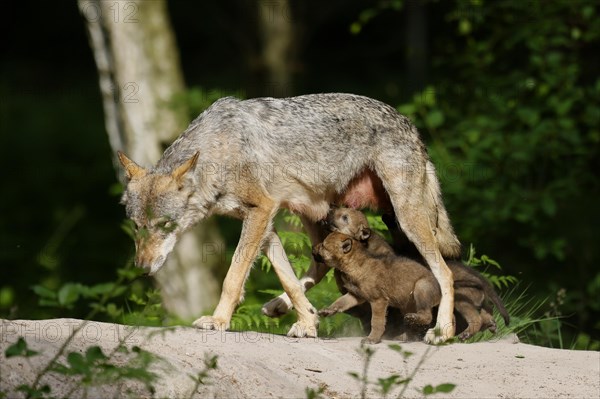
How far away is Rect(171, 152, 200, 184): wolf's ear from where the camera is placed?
6.81m

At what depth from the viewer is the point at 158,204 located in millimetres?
6816

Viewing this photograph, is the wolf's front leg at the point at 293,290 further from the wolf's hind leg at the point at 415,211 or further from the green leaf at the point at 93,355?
the green leaf at the point at 93,355

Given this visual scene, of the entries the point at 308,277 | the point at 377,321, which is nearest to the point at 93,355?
the point at 377,321

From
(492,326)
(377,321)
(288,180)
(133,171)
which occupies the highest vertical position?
(133,171)

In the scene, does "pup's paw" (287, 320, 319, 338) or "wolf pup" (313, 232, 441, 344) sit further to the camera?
"wolf pup" (313, 232, 441, 344)

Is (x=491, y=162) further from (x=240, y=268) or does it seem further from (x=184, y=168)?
(x=184, y=168)

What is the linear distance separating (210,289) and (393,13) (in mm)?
17916

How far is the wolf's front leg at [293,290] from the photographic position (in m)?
7.06

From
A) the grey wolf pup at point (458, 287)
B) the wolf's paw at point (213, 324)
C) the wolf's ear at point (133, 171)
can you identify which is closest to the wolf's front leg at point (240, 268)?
the wolf's paw at point (213, 324)

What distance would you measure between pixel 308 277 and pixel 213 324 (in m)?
1.43

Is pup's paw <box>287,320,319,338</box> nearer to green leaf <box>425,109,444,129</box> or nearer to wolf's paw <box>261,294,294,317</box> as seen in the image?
wolf's paw <box>261,294,294,317</box>

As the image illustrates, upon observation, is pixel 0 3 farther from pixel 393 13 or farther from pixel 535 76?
pixel 535 76

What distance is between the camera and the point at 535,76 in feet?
39.0

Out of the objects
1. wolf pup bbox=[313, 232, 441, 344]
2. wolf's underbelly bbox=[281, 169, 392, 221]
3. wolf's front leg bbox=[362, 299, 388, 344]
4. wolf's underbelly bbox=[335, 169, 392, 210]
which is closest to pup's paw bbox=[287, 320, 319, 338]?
wolf pup bbox=[313, 232, 441, 344]
